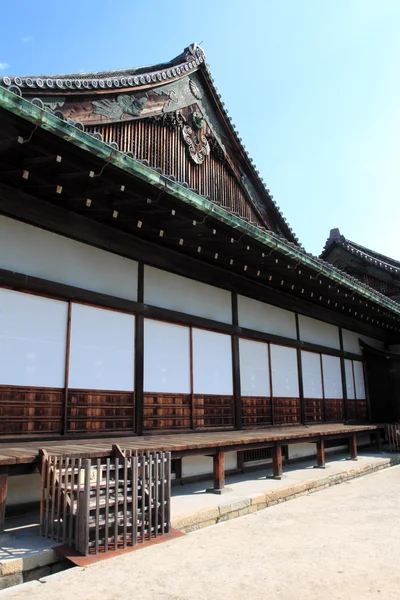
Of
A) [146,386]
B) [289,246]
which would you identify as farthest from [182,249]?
[146,386]

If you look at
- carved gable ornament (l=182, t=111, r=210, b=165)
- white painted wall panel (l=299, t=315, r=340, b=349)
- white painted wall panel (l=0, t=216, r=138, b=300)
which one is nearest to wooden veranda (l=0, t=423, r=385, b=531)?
white painted wall panel (l=0, t=216, r=138, b=300)

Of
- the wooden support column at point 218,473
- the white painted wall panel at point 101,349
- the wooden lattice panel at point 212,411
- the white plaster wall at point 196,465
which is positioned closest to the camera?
the white painted wall panel at point 101,349

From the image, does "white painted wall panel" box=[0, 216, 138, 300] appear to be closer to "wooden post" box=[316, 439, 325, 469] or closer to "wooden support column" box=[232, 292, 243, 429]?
"wooden support column" box=[232, 292, 243, 429]

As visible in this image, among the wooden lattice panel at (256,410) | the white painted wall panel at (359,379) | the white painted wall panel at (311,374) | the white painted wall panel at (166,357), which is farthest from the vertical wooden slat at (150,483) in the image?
the white painted wall panel at (359,379)

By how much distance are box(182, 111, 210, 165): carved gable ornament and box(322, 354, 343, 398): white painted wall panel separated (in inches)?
239

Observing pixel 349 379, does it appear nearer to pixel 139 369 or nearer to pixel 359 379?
pixel 359 379

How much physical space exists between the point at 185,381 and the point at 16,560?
14.7 ft

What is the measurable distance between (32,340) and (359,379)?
11.1m

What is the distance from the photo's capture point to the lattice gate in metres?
4.21

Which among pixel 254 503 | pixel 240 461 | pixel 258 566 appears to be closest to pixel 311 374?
pixel 240 461

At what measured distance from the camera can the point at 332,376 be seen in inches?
503

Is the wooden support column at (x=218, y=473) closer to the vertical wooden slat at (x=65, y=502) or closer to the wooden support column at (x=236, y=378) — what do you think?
the wooden support column at (x=236, y=378)

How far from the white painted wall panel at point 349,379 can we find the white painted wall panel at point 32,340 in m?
9.58

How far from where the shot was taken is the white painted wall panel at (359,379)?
46.2ft
